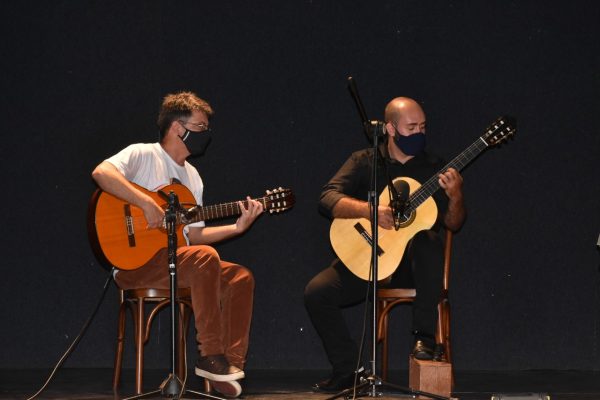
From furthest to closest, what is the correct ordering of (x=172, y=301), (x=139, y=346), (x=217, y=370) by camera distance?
(x=139, y=346), (x=217, y=370), (x=172, y=301)

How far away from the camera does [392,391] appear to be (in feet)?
12.6

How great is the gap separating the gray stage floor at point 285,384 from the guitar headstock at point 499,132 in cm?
121

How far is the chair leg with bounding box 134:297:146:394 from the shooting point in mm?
3822

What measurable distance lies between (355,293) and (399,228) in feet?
1.36

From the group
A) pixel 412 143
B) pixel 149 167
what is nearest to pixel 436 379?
pixel 412 143

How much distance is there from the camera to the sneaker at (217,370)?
11.8 feet

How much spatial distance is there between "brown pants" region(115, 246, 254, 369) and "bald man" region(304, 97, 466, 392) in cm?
38

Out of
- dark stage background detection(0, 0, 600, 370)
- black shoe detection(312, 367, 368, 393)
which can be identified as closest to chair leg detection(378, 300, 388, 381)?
black shoe detection(312, 367, 368, 393)

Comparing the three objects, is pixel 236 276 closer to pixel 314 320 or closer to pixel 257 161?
pixel 314 320

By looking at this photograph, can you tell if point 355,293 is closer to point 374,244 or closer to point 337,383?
point 337,383

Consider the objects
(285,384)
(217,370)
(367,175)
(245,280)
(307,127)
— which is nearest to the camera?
(217,370)

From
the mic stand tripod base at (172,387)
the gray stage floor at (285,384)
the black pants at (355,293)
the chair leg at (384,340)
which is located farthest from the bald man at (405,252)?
the mic stand tripod base at (172,387)

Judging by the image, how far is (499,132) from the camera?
163 inches

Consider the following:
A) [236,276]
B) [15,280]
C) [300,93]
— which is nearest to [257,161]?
[300,93]
